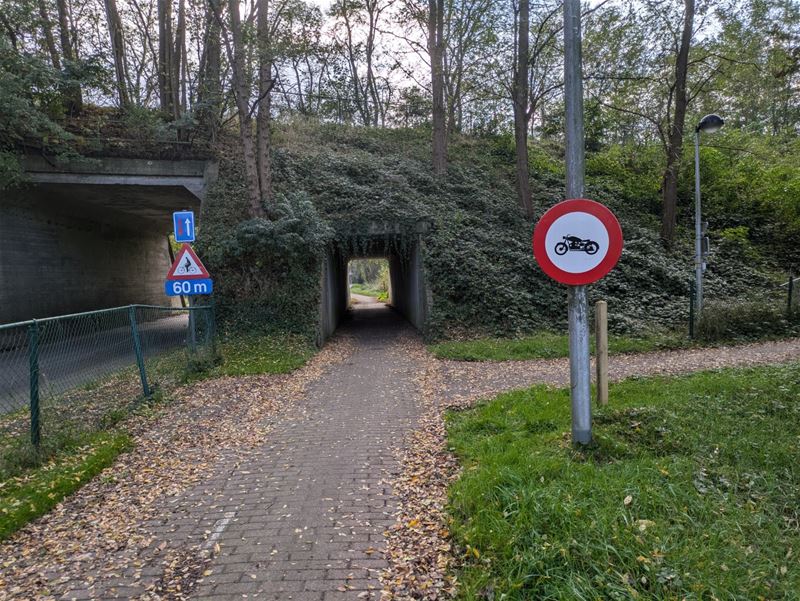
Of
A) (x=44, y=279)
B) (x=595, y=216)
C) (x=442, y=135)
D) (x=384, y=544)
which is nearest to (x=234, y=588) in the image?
(x=384, y=544)

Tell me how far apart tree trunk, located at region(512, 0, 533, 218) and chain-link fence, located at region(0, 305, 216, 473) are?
12.2 m

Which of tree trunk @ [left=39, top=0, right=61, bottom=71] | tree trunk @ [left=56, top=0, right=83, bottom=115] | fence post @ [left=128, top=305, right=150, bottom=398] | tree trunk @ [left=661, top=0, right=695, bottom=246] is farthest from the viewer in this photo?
tree trunk @ [left=39, top=0, right=61, bottom=71]

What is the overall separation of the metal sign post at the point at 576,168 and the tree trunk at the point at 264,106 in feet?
32.9

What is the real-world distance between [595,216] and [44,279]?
1666cm

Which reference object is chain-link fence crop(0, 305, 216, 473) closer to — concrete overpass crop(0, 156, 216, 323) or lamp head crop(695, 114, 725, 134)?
concrete overpass crop(0, 156, 216, 323)

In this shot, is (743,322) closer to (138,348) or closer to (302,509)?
(302,509)

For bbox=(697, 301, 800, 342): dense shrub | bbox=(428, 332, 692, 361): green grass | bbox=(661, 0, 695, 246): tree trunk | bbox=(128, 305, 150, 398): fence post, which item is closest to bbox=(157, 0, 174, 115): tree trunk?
bbox=(128, 305, 150, 398): fence post

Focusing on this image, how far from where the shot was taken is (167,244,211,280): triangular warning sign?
27.8ft

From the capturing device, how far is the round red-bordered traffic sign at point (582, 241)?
3.70 m

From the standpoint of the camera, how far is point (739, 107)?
1930 cm

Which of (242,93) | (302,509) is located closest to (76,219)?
(242,93)

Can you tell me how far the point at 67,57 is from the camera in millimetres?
15648

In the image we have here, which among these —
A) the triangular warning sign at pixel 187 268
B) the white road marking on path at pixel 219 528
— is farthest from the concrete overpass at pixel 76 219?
the white road marking on path at pixel 219 528

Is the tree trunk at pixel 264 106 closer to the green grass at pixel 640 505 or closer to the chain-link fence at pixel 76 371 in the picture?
the chain-link fence at pixel 76 371
